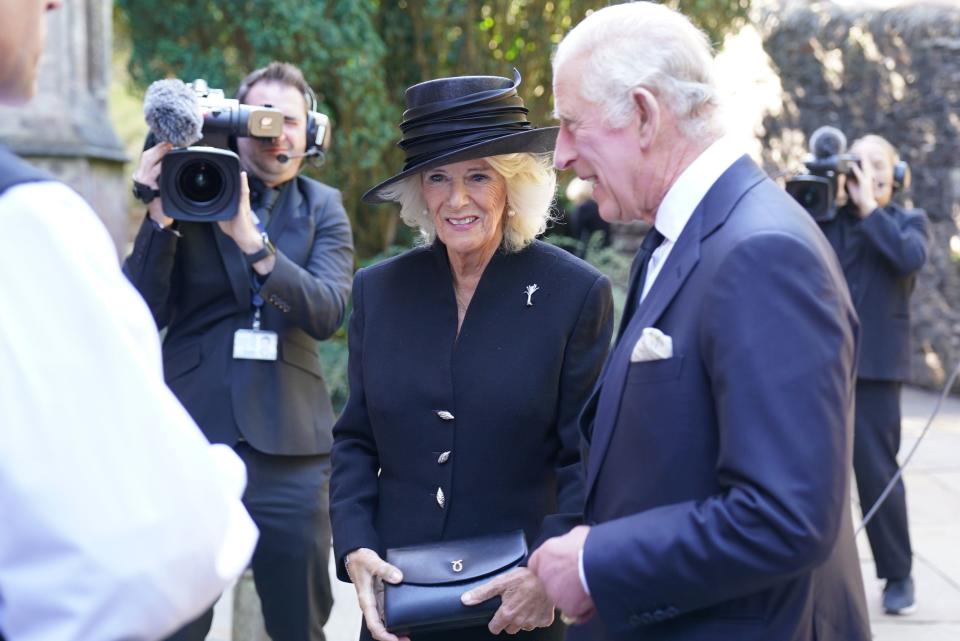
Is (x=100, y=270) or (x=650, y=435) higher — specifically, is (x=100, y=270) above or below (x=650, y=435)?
above

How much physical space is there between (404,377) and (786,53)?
10.2 metres

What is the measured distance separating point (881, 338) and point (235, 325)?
314 cm

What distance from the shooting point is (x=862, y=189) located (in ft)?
17.9

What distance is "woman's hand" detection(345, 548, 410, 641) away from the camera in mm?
2582

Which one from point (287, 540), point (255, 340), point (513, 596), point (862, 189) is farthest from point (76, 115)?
point (513, 596)

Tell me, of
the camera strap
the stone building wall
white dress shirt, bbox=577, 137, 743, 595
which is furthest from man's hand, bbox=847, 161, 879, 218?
the stone building wall

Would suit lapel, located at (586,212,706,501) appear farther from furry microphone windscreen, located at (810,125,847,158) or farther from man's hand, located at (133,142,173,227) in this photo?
furry microphone windscreen, located at (810,125,847,158)

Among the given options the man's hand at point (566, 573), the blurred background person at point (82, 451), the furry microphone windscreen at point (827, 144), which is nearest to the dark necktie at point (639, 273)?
the man's hand at point (566, 573)

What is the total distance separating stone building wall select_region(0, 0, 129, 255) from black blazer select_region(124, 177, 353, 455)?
5666 millimetres

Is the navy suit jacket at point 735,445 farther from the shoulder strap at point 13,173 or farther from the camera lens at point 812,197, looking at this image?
the camera lens at point 812,197

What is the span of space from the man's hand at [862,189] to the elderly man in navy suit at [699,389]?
3576mm

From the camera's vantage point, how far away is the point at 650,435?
1.86 metres

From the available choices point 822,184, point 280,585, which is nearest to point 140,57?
point 822,184

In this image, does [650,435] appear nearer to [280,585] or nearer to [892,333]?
[280,585]
